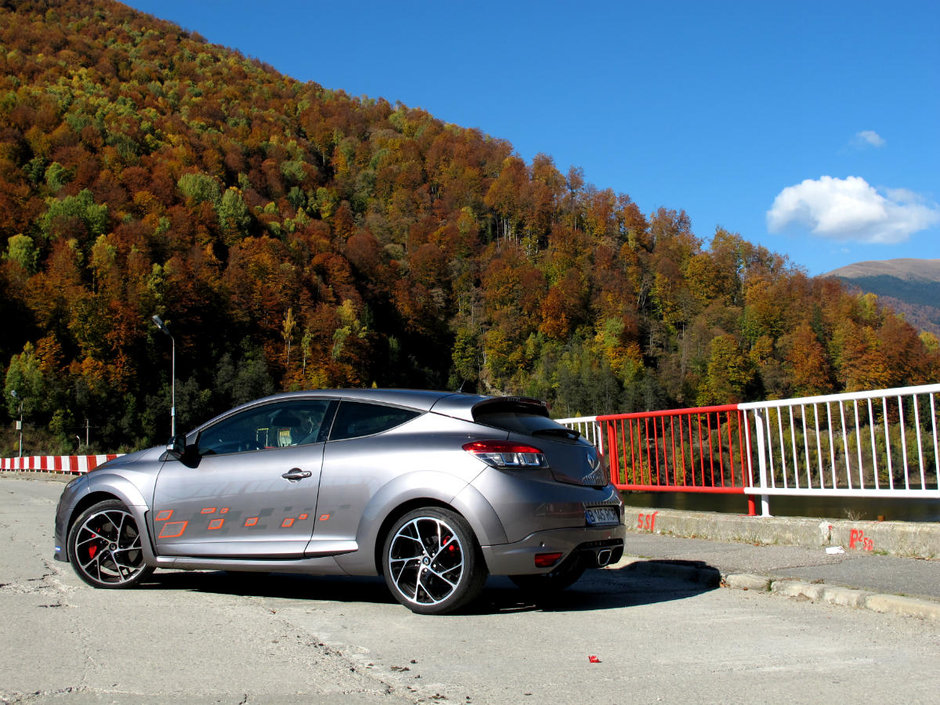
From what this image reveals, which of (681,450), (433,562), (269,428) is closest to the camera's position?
(433,562)

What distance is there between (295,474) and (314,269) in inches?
4964

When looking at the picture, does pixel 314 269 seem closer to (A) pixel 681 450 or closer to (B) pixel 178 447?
(A) pixel 681 450

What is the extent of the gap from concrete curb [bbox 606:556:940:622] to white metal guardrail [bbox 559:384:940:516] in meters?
1.62

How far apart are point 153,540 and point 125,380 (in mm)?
88007

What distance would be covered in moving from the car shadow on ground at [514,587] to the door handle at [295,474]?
3.21 feet

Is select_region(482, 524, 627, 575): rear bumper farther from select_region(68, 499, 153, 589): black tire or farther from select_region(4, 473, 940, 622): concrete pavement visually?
select_region(68, 499, 153, 589): black tire

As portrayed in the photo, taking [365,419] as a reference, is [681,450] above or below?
below

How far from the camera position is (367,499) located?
5.64m

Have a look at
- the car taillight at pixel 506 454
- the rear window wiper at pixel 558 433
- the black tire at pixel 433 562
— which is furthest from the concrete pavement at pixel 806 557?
the black tire at pixel 433 562

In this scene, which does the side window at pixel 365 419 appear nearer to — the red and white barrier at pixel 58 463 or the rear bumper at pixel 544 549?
the rear bumper at pixel 544 549

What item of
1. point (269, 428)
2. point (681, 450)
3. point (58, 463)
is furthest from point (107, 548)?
point (58, 463)

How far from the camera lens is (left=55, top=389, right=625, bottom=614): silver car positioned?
17.7ft

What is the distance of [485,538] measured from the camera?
5324mm

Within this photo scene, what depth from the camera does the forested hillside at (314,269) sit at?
93500mm
